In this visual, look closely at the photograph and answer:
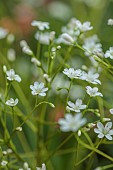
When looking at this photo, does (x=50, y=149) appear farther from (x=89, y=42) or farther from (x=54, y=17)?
(x=54, y=17)

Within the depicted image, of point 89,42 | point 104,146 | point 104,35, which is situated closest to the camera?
point 89,42

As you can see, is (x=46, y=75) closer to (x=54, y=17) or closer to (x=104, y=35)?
(x=104, y=35)

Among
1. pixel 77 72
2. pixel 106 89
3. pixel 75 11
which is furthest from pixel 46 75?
pixel 75 11

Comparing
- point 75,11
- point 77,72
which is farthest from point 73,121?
point 75,11

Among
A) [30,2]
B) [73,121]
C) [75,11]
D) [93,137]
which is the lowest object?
[73,121]

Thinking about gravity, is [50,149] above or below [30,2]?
below

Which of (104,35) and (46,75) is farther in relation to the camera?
(104,35)

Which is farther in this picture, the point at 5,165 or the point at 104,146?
the point at 104,146

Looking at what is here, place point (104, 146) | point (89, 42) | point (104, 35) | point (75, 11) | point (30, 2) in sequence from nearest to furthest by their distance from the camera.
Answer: point (89, 42), point (104, 146), point (104, 35), point (75, 11), point (30, 2)

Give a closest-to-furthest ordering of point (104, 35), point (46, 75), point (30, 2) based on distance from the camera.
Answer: point (46, 75) → point (104, 35) → point (30, 2)
